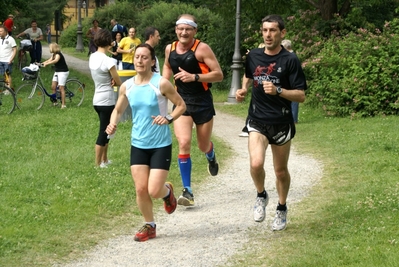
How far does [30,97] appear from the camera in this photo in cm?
1811

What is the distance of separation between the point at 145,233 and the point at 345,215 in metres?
2.10

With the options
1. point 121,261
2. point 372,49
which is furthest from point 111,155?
point 372,49

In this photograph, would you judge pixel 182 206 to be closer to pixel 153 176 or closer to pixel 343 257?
pixel 153 176

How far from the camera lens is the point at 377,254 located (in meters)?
6.45

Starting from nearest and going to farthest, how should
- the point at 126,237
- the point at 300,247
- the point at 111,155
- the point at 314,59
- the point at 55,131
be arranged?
1. the point at 300,247
2. the point at 126,237
3. the point at 111,155
4. the point at 55,131
5. the point at 314,59

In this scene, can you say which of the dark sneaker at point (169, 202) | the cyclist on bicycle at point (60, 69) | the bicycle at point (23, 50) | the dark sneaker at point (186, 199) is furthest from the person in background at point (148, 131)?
the bicycle at point (23, 50)

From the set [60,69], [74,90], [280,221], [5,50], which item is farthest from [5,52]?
[280,221]

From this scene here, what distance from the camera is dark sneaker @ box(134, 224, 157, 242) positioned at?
7359mm

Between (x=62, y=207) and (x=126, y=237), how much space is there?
1235mm

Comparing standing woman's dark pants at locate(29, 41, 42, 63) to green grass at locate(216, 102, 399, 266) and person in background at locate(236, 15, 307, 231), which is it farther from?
person in background at locate(236, 15, 307, 231)

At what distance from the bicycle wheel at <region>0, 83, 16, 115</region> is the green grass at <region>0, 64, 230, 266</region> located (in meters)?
2.25

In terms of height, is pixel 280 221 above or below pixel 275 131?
below

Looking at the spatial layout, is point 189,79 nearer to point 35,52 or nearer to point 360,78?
point 360,78

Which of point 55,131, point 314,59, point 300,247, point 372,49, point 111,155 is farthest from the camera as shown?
point 314,59
